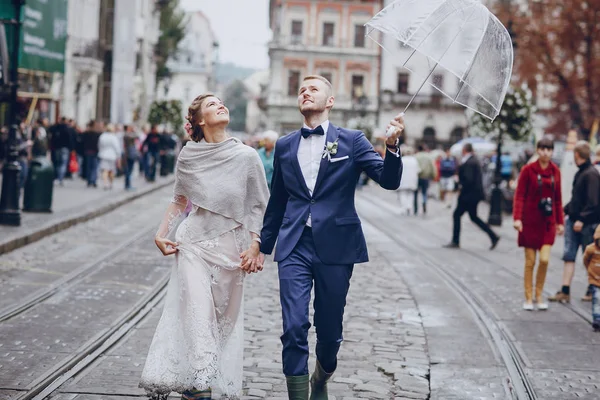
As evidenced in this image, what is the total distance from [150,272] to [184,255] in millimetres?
6566

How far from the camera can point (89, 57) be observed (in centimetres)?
4362

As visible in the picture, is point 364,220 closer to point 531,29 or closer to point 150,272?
point 150,272

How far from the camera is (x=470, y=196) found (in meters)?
17.0

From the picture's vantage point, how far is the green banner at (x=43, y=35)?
74.8 feet

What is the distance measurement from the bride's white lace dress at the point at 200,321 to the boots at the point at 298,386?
423 millimetres

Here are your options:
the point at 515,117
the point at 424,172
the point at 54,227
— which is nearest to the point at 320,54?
the point at 424,172

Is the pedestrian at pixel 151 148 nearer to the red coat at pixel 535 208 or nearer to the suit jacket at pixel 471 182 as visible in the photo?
the suit jacket at pixel 471 182

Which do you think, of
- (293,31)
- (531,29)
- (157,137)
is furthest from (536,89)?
(293,31)

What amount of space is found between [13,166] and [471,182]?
727 centimetres

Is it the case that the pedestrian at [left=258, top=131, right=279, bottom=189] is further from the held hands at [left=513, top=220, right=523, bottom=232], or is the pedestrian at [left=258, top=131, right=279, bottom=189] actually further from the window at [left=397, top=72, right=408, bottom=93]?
the window at [left=397, top=72, right=408, bottom=93]

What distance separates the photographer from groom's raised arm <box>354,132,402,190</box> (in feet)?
17.8

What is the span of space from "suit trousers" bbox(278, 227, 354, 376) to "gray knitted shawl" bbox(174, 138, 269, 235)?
0.37m

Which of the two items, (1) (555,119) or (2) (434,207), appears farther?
(1) (555,119)

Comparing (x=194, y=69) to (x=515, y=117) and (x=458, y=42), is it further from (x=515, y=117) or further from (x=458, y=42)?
(x=458, y=42)
